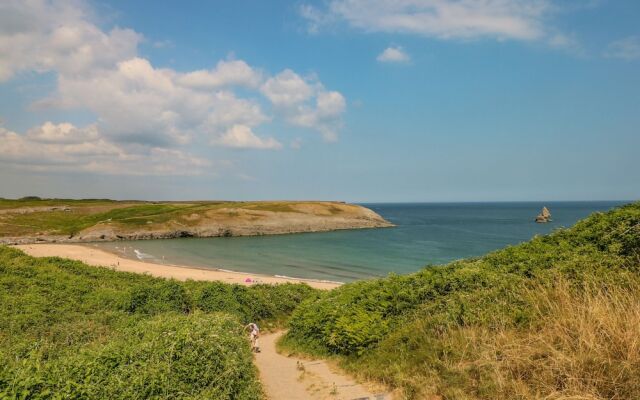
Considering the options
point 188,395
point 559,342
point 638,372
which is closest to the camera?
point 638,372

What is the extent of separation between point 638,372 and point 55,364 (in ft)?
40.2

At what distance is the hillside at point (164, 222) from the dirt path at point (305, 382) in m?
96.9

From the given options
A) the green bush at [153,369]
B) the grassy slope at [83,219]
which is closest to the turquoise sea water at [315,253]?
the grassy slope at [83,219]

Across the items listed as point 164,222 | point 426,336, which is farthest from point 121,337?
point 164,222

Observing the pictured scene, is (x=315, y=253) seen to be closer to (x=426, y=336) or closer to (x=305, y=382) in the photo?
(x=305, y=382)

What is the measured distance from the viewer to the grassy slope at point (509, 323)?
7742 millimetres

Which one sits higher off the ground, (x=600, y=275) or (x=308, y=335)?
(x=600, y=275)

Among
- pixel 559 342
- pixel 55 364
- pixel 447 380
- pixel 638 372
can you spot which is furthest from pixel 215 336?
pixel 638 372

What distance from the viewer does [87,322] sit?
17359 millimetres

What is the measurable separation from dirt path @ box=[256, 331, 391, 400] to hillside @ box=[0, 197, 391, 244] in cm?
9693

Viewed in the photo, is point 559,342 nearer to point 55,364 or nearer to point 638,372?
point 638,372

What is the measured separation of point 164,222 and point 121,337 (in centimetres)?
10325

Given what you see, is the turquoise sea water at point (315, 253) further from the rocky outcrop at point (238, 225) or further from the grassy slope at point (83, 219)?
the grassy slope at point (83, 219)

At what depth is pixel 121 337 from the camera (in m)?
13.1
